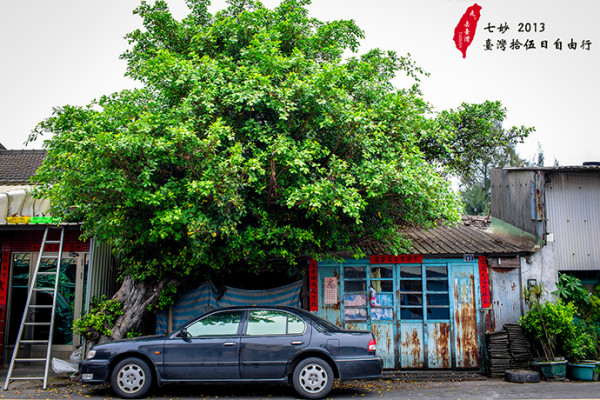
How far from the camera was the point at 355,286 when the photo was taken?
10.7 metres

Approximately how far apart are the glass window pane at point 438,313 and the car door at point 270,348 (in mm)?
3869

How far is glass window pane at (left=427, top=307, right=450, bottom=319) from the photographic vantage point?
10516mm

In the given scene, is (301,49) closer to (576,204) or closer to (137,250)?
(137,250)

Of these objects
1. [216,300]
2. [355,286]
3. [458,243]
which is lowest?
[216,300]

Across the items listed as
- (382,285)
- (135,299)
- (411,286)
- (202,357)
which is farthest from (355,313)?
(135,299)

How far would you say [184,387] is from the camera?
8703 millimetres

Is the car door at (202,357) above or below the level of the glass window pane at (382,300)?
below

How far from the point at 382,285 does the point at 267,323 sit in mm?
3651

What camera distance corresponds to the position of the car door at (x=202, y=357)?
7.69 m

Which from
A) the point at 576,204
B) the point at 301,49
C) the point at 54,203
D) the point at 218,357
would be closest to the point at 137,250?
the point at 54,203

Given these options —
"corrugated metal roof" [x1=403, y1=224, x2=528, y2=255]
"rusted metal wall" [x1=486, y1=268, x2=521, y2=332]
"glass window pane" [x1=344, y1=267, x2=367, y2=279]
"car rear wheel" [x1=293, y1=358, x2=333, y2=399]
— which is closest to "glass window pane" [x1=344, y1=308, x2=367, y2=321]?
"glass window pane" [x1=344, y1=267, x2=367, y2=279]

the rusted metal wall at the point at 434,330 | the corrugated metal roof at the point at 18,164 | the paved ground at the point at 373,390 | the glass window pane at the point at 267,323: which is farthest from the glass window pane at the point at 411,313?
the corrugated metal roof at the point at 18,164

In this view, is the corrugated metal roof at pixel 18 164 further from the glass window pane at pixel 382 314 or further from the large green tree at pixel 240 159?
the glass window pane at pixel 382 314

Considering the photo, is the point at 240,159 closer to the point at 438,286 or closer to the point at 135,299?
the point at 135,299
